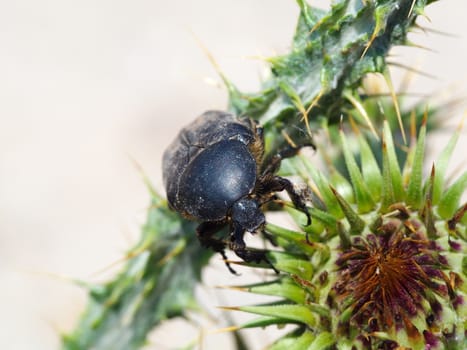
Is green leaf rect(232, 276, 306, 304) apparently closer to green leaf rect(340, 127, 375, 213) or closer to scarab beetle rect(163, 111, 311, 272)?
scarab beetle rect(163, 111, 311, 272)

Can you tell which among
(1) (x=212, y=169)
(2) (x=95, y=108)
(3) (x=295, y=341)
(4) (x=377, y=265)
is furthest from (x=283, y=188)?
(2) (x=95, y=108)

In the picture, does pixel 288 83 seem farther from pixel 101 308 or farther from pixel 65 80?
pixel 65 80

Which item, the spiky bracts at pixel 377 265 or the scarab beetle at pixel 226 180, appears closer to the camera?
the spiky bracts at pixel 377 265

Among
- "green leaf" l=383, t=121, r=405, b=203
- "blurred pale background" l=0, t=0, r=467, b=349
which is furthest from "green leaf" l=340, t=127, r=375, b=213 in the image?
"blurred pale background" l=0, t=0, r=467, b=349

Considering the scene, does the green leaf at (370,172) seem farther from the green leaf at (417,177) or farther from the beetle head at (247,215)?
the beetle head at (247,215)

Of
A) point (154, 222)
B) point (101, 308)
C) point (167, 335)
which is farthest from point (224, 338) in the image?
point (154, 222)

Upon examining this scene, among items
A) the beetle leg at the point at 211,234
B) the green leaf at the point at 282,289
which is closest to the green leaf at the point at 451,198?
the green leaf at the point at 282,289
